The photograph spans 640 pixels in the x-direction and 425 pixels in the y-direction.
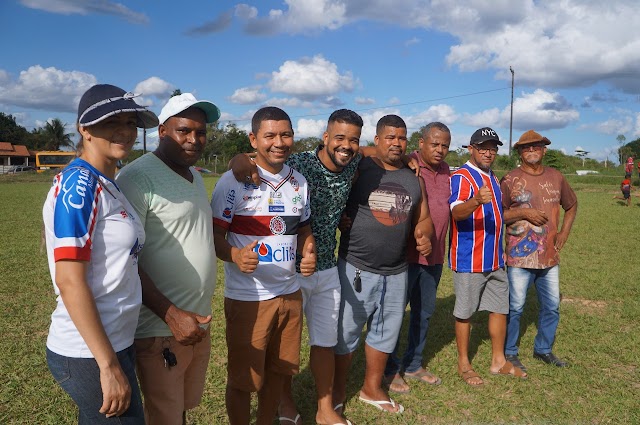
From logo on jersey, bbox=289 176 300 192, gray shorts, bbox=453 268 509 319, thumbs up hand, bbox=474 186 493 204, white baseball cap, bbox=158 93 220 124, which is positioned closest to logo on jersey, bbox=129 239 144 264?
white baseball cap, bbox=158 93 220 124

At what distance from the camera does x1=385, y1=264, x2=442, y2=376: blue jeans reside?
4270 mm

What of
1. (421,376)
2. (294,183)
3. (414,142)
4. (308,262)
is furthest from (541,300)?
(414,142)

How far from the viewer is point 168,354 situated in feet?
7.82

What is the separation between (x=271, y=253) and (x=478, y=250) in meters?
2.04

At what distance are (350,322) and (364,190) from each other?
987 mm

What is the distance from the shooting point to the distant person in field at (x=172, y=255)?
89.0 inches

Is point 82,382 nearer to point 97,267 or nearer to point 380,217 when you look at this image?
point 97,267

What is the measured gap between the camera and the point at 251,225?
2941mm

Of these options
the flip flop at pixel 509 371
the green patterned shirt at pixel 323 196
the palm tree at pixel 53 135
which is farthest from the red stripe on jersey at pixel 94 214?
the palm tree at pixel 53 135

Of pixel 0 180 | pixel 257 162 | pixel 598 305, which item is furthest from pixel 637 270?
pixel 0 180

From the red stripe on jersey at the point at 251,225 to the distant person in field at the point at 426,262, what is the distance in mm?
1622

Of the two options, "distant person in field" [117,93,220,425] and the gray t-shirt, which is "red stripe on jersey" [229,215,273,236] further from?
the gray t-shirt

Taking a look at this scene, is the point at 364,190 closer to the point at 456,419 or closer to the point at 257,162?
the point at 257,162

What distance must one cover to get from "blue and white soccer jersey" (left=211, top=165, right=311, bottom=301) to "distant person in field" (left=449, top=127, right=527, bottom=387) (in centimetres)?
164
